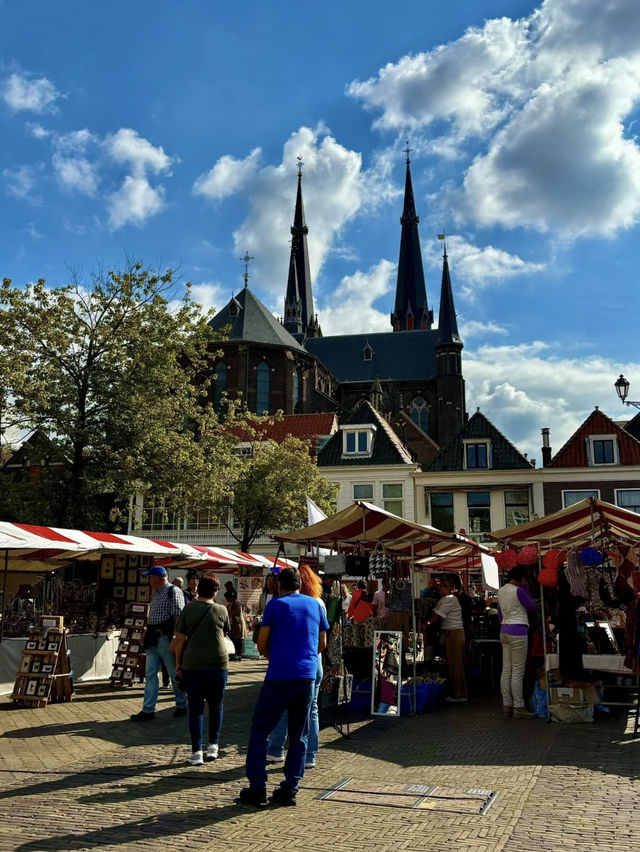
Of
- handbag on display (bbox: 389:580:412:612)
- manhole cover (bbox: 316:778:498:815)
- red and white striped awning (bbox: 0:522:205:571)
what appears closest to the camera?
manhole cover (bbox: 316:778:498:815)

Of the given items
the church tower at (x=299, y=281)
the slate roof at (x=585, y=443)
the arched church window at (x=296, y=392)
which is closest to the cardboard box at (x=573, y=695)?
the slate roof at (x=585, y=443)

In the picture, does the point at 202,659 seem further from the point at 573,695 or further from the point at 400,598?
the point at 573,695

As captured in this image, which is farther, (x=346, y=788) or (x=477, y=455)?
(x=477, y=455)

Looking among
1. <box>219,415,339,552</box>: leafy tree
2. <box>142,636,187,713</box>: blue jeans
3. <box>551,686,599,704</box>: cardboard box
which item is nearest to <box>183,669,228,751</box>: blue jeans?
<box>142,636,187,713</box>: blue jeans

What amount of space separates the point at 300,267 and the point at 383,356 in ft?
91.1

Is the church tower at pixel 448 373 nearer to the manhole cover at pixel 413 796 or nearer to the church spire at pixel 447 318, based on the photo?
the church spire at pixel 447 318

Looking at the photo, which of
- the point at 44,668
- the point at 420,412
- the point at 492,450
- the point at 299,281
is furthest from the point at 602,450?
the point at 299,281

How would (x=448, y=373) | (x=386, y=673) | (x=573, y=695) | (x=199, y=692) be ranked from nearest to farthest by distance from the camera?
(x=199, y=692)
(x=573, y=695)
(x=386, y=673)
(x=448, y=373)

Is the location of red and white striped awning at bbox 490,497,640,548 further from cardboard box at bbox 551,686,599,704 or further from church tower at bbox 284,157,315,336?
church tower at bbox 284,157,315,336

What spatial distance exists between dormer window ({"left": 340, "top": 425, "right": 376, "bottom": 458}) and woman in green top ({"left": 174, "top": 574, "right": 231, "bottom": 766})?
32.0m

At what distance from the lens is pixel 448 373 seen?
7312 centimetres

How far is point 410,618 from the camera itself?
475 inches

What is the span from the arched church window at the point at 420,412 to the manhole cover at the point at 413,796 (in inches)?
2704

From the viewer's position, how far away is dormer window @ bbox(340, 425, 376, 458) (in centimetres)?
3924
